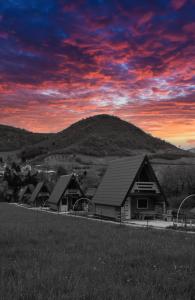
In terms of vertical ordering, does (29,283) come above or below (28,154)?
below

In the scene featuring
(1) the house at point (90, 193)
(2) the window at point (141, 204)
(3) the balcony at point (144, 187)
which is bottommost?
(2) the window at point (141, 204)

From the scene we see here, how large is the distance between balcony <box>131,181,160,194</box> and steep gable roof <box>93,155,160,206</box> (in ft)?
3.13

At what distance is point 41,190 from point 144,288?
233 feet

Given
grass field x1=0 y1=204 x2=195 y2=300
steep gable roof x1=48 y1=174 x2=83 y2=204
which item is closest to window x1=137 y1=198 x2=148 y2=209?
steep gable roof x1=48 y1=174 x2=83 y2=204

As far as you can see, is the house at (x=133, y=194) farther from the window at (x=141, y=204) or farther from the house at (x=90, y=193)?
the house at (x=90, y=193)

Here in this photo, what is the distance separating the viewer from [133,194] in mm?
38906

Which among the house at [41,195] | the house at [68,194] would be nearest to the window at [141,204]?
the house at [68,194]

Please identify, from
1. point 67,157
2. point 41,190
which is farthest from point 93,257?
point 67,157

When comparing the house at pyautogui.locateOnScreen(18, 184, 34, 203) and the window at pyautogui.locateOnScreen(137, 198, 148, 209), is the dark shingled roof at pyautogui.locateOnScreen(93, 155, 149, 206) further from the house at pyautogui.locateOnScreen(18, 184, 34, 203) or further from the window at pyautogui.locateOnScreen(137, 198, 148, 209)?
the house at pyautogui.locateOnScreen(18, 184, 34, 203)

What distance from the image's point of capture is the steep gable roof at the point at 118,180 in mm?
38344

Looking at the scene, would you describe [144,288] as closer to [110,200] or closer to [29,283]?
[29,283]

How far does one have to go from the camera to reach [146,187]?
3928 centimetres

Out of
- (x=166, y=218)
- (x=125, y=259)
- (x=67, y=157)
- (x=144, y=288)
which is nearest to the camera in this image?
(x=144, y=288)

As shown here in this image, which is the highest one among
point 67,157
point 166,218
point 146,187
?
point 67,157
